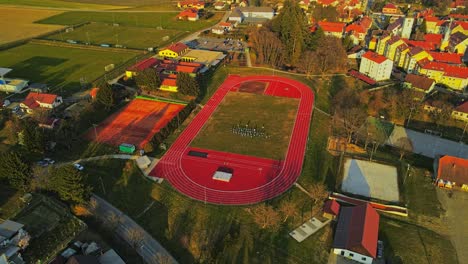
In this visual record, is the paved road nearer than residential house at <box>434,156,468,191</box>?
Yes

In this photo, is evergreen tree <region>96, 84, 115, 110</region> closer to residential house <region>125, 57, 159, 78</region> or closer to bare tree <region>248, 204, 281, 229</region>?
residential house <region>125, 57, 159, 78</region>

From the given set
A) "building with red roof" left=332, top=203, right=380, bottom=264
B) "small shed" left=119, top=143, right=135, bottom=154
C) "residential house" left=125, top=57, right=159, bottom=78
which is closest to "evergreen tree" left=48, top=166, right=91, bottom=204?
"small shed" left=119, top=143, right=135, bottom=154

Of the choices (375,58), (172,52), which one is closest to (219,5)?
(172,52)

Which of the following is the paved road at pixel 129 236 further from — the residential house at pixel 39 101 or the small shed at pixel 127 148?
the residential house at pixel 39 101

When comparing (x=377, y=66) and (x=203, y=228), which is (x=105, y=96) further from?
(x=377, y=66)

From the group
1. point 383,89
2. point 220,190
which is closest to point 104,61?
point 220,190
